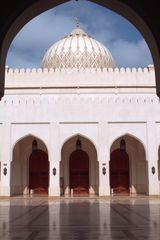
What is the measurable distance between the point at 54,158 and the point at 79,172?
2.62m

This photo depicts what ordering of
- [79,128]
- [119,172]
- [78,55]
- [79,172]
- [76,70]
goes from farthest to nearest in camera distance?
[78,55] → [76,70] → [119,172] → [79,172] → [79,128]

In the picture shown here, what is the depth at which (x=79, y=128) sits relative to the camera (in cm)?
2048

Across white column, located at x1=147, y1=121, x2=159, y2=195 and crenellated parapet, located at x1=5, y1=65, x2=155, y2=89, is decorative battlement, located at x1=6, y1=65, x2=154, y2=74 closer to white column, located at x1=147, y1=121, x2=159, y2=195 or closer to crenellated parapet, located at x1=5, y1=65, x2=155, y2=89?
crenellated parapet, located at x1=5, y1=65, x2=155, y2=89

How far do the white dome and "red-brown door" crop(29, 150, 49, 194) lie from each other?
226 inches

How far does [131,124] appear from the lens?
20.6 m

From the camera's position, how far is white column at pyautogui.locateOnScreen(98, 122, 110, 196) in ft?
65.7

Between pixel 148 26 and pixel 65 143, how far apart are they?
16.4m

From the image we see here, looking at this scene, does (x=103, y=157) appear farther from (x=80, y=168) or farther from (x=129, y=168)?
(x=129, y=168)

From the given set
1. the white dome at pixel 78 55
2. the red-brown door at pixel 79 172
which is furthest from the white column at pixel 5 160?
the white dome at pixel 78 55

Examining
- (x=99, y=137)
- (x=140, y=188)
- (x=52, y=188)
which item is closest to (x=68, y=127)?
(x=99, y=137)

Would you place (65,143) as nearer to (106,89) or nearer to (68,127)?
(68,127)

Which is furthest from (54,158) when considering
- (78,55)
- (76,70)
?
(78,55)

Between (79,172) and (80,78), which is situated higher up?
(80,78)

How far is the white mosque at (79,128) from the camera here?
66.8 ft
